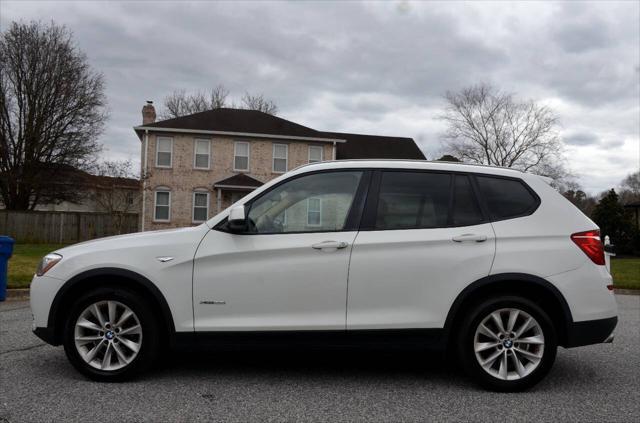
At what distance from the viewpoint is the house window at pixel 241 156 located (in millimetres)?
28734

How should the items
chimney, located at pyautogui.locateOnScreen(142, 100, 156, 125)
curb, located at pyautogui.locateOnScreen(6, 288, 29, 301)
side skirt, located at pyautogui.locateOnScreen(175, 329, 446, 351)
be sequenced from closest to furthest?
side skirt, located at pyautogui.locateOnScreen(175, 329, 446, 351) < curb, located at pyautogui.locateOnScreen(6, 288, 29, 301) < chimney, located at pyautogui.locateOnScreen(142, 100, 156, 125)

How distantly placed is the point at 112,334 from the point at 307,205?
74.0 inches

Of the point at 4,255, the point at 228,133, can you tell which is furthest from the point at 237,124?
the point at 4,255

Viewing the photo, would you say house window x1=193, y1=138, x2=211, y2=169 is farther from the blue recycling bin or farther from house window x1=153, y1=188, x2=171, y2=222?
the blue recycling bin

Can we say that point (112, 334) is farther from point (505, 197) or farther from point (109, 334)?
point (505, 197)

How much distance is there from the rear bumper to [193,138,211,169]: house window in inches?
1023

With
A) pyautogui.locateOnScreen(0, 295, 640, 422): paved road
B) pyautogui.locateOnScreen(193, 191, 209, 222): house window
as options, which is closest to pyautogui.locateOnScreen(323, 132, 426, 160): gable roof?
pyautogui.locateOnScreen(193, 191, 209, 222): house window

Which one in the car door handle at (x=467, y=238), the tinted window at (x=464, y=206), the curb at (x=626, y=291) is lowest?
the curb at (x=626, y=291)

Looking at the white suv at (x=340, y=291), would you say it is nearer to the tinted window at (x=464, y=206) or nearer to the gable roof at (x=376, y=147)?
the tinted window at (x=464, y=206)

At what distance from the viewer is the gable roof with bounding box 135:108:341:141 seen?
28312 mm

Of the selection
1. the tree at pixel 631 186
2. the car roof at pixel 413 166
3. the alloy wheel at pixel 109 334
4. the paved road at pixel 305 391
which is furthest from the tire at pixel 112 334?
the tree at pixel 631 186

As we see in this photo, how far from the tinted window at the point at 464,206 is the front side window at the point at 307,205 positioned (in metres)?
0.84

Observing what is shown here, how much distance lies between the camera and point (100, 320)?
409cm

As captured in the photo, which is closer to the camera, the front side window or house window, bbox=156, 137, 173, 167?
the front side window
